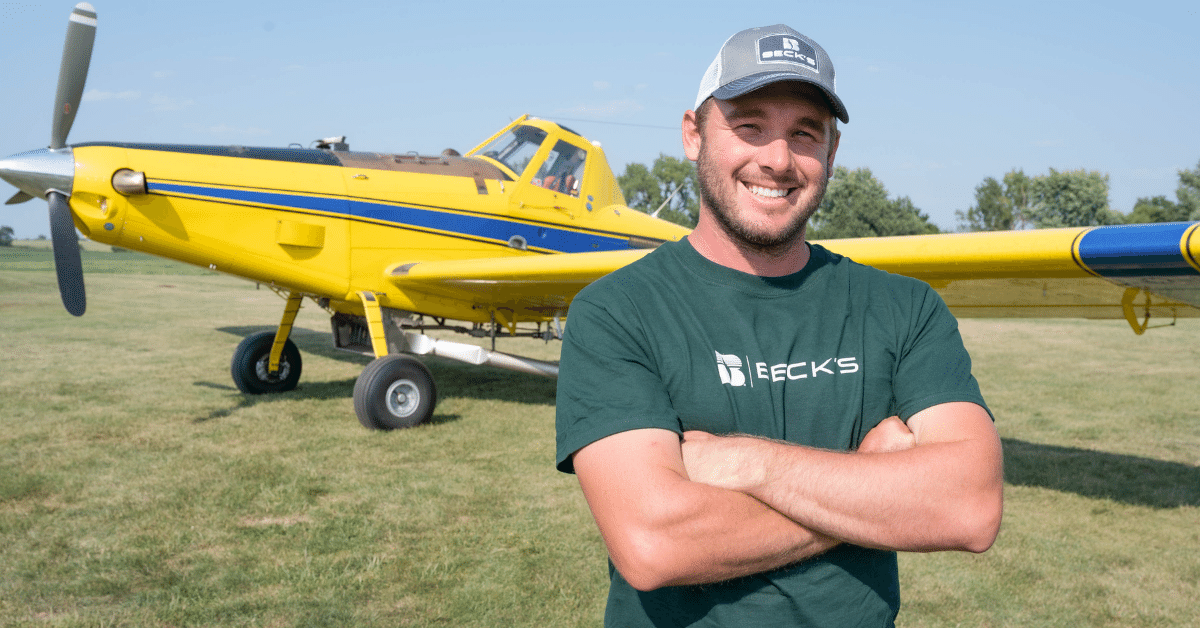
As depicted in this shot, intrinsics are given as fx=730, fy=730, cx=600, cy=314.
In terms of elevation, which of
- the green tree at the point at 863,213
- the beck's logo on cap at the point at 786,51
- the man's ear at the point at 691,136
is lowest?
the man's ear at the point at 691,136

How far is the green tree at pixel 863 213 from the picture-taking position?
2192 inches

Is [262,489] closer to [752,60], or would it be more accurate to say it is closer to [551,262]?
[551,262]

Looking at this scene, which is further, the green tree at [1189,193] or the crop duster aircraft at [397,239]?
the green tree at [1189,193]

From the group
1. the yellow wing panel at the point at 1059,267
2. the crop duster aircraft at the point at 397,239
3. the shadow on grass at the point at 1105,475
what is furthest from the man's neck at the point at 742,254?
the shadow on grass at the point at 1105,475

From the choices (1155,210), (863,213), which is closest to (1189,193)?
(1155,210)

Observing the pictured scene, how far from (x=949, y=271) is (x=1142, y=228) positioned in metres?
1.03

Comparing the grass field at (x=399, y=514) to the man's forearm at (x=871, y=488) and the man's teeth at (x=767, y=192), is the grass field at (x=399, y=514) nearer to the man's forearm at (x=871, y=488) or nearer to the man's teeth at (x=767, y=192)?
the man's forearm at (x=871, y=488)

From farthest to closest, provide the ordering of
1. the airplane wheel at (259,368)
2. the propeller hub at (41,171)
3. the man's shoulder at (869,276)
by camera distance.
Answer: the airplane wheel at (259,368), the propeller hub at (41,171), the man's shoulder at (869,276)

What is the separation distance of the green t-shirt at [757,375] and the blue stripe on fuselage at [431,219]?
20.6ft

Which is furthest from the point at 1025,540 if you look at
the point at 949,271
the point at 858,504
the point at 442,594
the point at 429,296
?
the point at 429,296

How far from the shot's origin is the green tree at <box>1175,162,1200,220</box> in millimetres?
51375

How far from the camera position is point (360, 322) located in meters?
8.46

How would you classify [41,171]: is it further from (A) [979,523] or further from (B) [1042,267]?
(B) [1042,267]

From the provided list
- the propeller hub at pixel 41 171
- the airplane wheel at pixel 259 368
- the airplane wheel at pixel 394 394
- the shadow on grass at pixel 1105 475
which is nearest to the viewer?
the shadow on grass at pixel 1105 475
